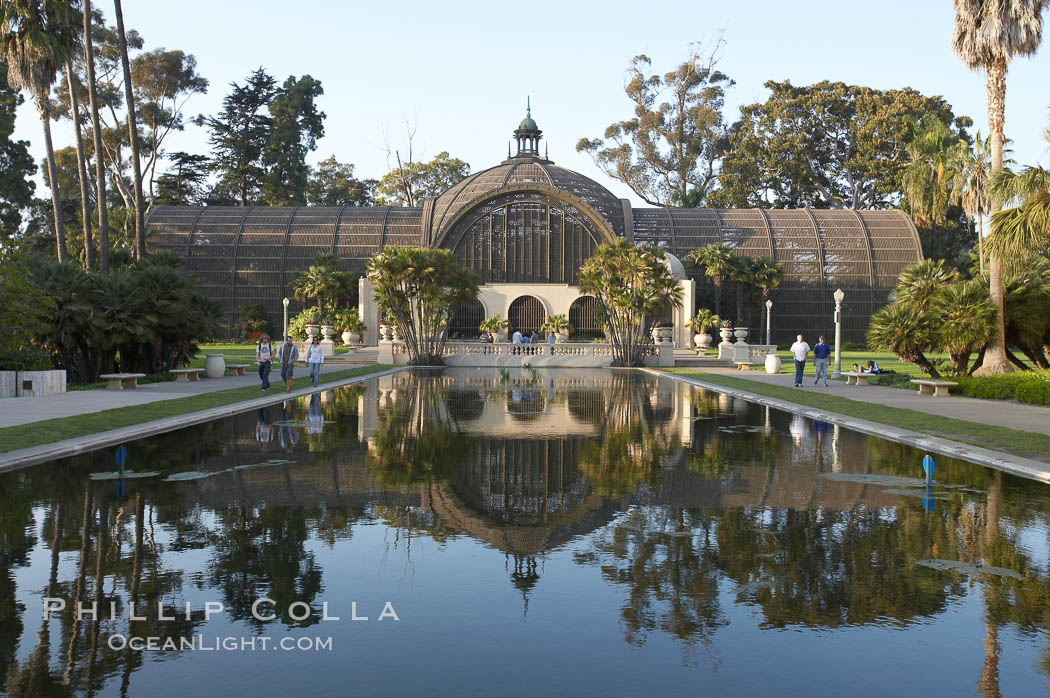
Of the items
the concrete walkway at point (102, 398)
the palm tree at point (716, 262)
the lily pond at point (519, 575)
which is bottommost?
the concrete walkway at point (102, 398)

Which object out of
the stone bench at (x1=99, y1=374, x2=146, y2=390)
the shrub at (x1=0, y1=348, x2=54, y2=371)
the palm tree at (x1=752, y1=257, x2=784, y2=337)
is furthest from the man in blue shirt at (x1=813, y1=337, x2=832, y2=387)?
the palm tree at (x1=752, y1=257, x2=784, y2=337)

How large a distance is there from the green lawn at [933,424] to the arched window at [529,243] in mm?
35599

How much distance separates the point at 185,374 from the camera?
3056 cm

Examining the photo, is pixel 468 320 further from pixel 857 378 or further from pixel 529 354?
pixel 857 378

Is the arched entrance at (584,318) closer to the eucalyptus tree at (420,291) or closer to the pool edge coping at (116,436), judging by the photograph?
the eucalyptus tree at (420,291)

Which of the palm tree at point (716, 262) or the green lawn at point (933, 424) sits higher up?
Result: the palm tree at point (716, 262)

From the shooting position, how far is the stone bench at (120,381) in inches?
1019

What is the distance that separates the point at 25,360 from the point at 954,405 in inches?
964

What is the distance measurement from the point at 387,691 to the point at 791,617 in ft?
9.08

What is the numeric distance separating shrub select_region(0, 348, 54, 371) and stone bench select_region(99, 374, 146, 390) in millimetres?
1591

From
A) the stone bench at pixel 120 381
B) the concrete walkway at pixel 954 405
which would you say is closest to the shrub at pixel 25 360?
the stone bench at pixel 120 381

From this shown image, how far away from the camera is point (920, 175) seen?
6462 centimetres

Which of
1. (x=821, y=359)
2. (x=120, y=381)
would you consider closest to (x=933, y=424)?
(x=821, y=359)

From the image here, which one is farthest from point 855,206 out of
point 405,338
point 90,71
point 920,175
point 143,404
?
point 143,404
